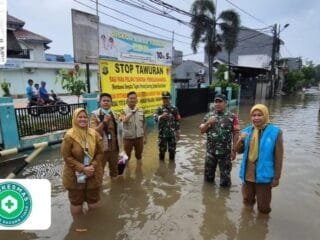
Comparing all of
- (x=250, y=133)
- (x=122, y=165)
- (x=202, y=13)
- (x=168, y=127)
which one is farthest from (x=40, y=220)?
(x=202, y=13)

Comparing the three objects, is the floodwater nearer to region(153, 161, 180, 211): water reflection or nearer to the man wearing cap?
region(153, 161, 180, 211): water reflection

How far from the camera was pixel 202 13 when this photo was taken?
29594mm

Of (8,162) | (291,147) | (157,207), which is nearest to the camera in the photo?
(157,207)

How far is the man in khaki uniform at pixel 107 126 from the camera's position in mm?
5270

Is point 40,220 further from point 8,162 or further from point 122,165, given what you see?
point 8,162

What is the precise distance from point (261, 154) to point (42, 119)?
6.02 meters

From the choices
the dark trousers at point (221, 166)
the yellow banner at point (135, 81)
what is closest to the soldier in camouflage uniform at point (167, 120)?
the dark trousers at point (221, 166)

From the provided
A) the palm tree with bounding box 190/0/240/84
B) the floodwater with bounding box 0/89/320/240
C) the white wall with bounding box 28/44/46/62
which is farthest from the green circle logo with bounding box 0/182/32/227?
the white wall with bounding box 28/44/46/62

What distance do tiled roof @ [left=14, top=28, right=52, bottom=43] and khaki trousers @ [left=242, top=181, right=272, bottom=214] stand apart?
30.1 m

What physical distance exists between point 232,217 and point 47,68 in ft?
85.5

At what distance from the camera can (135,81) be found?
10695mm

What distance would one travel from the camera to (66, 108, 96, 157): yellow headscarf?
12.8 ft

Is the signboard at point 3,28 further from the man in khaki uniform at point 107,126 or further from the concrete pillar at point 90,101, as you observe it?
the concrete pillar at point 90,101

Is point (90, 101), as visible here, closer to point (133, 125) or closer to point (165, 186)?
point (133, 125)
